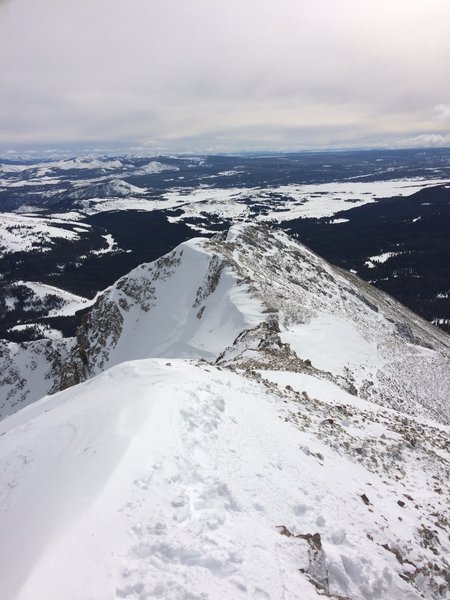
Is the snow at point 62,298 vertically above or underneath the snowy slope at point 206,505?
underneath

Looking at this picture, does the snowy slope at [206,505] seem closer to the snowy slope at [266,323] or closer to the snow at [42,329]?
the snowy slope at [266,323]

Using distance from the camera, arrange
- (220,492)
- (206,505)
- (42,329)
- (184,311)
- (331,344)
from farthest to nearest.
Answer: (42,329) < (184,311) < (331,344) < (220,492) < (206,505)

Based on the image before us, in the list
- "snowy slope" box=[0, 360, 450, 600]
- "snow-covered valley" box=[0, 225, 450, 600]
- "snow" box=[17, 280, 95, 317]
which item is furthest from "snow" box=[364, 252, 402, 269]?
"snowy slope" box=[0, 360, 450, 600]

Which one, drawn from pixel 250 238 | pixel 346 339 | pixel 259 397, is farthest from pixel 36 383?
pixel 259 397

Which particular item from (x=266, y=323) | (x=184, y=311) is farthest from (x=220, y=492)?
(x=184, y=311)

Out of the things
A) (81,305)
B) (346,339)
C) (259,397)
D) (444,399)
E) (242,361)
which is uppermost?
(259,397)

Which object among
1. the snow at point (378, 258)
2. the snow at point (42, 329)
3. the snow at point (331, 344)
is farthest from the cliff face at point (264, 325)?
the snow at point (378, 258)

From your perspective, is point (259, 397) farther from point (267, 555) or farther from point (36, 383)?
point (36, 383)

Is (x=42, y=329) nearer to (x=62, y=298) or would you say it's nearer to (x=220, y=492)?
(x=62, y=298)

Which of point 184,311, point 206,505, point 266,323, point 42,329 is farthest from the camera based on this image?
point 42,329
